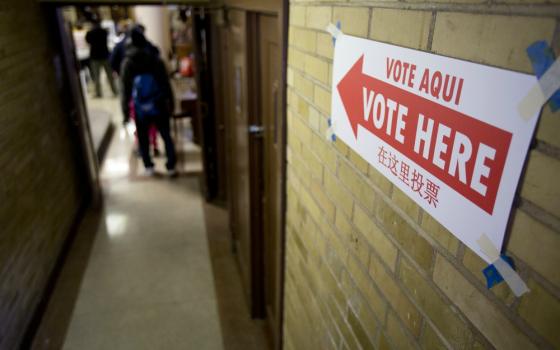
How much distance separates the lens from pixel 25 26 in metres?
2.94

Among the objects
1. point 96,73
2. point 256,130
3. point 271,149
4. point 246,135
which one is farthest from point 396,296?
point 96,73

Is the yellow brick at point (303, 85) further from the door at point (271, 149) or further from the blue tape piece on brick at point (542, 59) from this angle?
the blue tape piece on brick at point (542, 59)

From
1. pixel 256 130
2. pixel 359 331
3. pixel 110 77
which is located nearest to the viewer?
pixel 359 331

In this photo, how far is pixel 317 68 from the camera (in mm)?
1312

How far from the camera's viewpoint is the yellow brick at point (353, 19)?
0.98 meters

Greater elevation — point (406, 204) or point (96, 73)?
point (406, 204)

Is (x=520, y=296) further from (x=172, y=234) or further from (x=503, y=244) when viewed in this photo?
(x=172, y=234)

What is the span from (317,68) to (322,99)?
11cm

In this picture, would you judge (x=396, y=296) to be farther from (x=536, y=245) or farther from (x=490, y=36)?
(x=490, y=36)

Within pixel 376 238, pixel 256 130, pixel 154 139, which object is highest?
pixel 376 238

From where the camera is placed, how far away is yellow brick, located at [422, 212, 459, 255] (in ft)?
2.44

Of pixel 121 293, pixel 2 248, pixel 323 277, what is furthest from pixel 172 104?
pixel 323 277

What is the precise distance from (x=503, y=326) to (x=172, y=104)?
4.66 metres

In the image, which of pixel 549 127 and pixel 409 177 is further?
pixel 409 177
